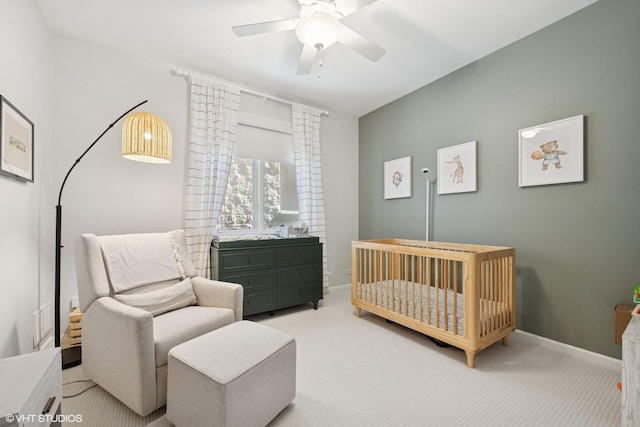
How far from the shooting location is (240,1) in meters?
1.97

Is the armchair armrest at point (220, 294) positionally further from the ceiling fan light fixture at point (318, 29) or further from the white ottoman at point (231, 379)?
the ceiling fan light fixture at point (318, 29)

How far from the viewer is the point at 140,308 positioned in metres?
1.82

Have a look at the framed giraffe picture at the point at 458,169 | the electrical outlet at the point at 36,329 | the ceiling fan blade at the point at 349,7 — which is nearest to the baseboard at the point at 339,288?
the framed giraffe picture at the point at 458,169

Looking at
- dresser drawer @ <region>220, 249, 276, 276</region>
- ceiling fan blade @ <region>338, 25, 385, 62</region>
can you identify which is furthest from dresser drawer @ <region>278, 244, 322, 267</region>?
ceiling fan blade @ <region>338, 25, 385, 62</region>

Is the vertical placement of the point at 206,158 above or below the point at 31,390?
above

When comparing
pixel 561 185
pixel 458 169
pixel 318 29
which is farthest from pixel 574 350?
pixel 318 29

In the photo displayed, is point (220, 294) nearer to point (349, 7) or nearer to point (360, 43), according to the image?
point (360, 43)

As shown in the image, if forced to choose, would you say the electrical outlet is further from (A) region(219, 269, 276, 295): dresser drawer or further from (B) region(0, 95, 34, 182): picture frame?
(A) region(219, 269, 276, 295): dresser drawer

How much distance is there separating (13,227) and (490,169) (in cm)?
366

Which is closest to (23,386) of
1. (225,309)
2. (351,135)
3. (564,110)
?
(225,309)

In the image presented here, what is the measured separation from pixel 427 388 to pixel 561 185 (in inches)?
73.8

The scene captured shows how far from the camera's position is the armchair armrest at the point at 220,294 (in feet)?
6.60

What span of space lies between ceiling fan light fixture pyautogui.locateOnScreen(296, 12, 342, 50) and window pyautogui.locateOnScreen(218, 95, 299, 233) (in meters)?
1.63

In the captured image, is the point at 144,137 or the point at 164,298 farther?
the point at 144,137
